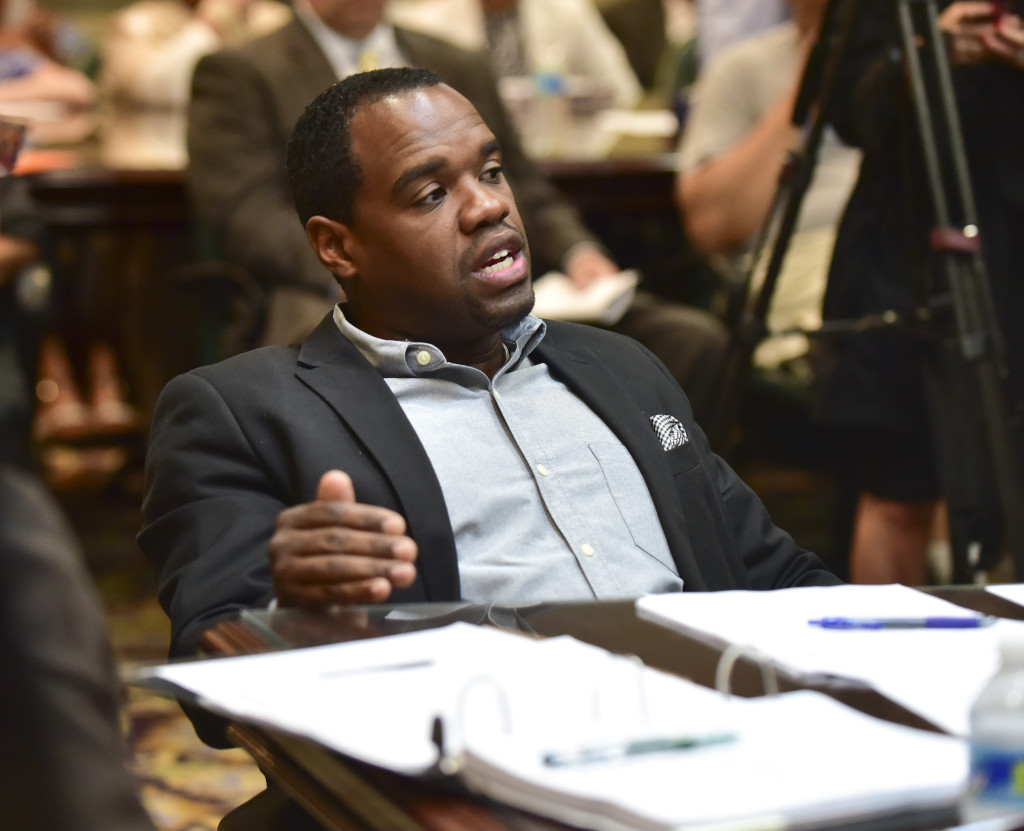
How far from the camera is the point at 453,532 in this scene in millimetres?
1196

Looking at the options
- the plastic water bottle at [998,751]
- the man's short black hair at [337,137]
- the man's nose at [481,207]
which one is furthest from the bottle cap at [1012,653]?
the man's short black hair at [337,137]

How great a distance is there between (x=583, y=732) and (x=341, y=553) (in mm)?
332

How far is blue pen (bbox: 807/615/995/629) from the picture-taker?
2.86ft

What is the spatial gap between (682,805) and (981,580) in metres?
1.49

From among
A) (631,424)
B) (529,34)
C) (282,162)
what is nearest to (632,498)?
(631,424)

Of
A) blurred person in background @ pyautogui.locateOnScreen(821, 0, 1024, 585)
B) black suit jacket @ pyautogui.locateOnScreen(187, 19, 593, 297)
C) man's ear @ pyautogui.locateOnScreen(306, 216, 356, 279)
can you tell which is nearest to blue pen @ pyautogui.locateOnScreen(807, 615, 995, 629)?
man's ear @ pyautogui.locateOnScreen(306, 216, 356, 279)

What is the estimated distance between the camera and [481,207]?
4.44 feet

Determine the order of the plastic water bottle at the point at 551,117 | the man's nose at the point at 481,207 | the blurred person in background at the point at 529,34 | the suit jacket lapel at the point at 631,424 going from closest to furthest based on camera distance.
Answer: the suit jacket lapel at the point at 631,424 → the man's nose at the point at 481,207 → the plastic water bottle at the point at 551,117 → the blurred person in background at the point at 529,34

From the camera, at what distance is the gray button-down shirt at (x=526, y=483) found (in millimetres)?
1208

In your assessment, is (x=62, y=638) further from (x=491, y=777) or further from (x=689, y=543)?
(x=689, y=543)

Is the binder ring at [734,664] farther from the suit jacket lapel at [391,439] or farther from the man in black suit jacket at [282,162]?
the man in black suit jacket at [282,162]

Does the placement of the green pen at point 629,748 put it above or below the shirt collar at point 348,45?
below

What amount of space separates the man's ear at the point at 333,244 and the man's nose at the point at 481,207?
0.14 meters

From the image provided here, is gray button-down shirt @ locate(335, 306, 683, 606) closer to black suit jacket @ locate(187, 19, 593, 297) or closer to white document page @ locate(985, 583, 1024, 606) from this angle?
white document page @ locate(985, 583, 1024, 606)
